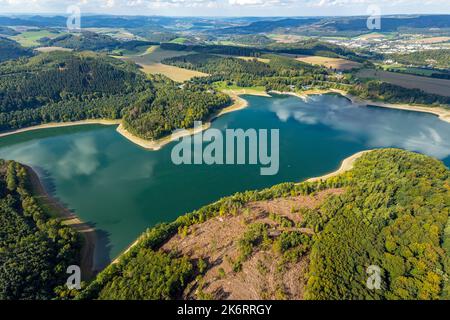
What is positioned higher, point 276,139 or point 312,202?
point 276,139

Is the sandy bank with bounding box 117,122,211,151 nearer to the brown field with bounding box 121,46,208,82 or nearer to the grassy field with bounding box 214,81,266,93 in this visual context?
the grassy field with bounding box 214,81,266,93

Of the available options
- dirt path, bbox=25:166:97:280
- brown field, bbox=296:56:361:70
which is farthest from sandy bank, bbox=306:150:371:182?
brown field, bbox=296:56:361:70

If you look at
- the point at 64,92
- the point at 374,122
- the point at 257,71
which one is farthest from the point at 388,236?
the point at 257,71

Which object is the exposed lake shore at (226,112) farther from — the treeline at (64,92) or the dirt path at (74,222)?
the dirt path at (74,222)

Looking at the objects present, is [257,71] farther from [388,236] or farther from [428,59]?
[388,236]

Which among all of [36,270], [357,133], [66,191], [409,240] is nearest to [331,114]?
[357,133]
